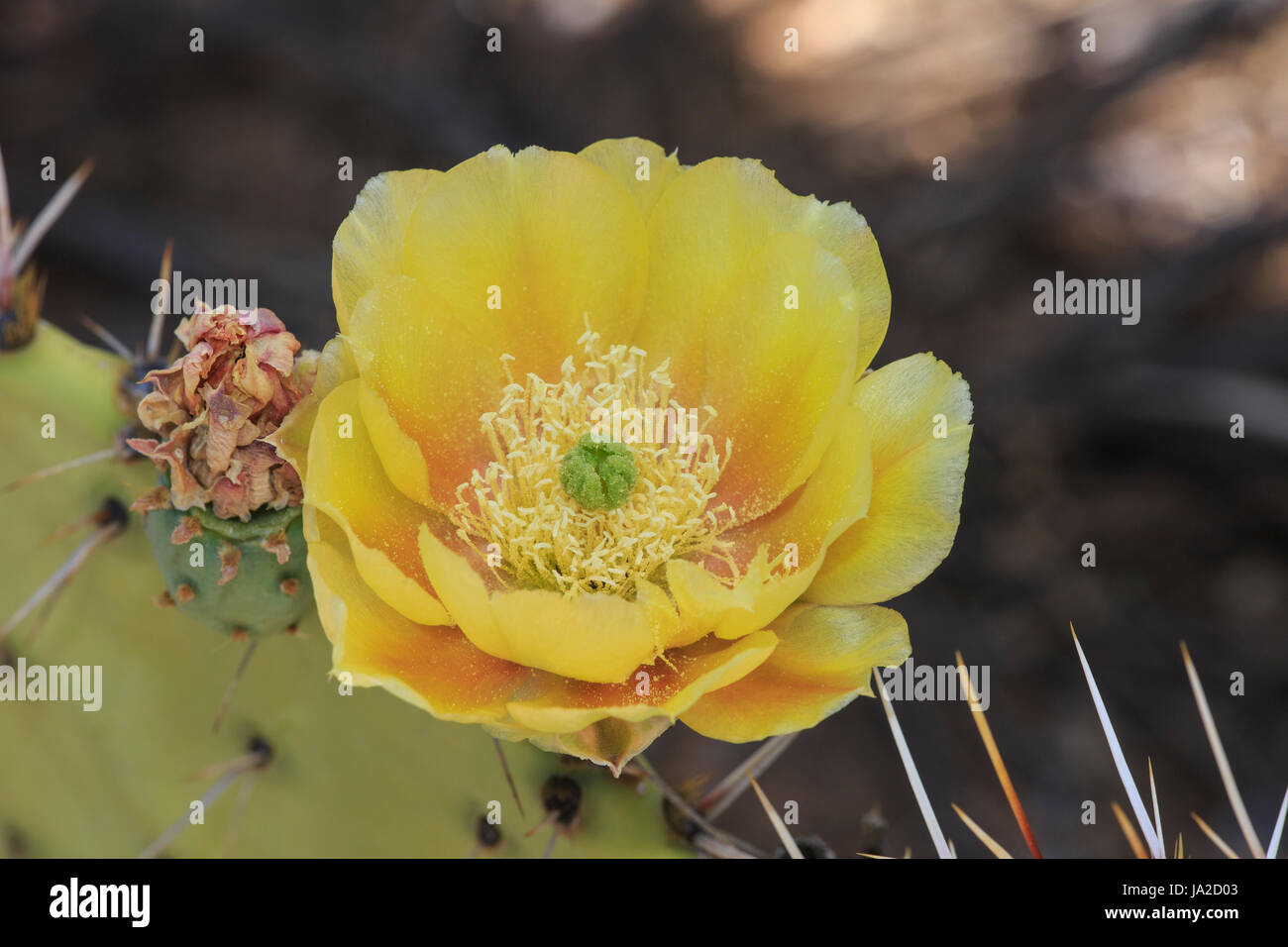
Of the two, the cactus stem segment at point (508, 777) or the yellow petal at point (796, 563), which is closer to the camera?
the yellow petal at point (796, 563)

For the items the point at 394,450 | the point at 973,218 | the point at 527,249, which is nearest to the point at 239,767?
the point at 394,450

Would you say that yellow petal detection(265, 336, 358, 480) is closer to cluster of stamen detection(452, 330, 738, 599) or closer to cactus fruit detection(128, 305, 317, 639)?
cactus fruit detection(128, 305, 317, 639)

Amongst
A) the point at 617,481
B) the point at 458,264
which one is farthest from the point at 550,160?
the point at 617,481

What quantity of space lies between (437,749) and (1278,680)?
1621 mm

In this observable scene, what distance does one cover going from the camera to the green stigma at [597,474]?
30.8 inches

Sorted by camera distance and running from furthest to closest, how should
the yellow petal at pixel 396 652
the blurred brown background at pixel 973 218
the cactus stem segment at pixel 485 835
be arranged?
the blurred brown background at pixel 973 218, the cactus stem segment at pixel 485 835, the yellow petal at pixel 396 652

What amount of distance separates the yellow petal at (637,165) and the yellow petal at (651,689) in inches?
11.1

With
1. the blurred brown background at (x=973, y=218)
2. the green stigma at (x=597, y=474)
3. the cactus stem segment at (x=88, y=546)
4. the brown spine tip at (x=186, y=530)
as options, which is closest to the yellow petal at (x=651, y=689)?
the green stigma at (x=597, y=474)

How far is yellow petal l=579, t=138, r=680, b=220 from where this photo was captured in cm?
75

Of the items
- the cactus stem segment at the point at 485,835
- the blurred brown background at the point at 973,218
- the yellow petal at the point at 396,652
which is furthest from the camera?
the blurred brown background at the point at 973,218

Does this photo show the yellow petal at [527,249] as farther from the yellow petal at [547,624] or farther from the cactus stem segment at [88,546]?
the cactus stem segment at [88,546]

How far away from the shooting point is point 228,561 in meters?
0.73

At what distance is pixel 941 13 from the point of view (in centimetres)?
226

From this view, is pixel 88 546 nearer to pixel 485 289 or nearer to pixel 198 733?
pixel 198 733
